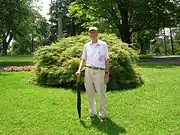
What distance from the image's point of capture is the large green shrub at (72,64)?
12877 millimetres

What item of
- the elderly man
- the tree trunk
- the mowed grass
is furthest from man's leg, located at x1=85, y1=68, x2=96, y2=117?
the tree trunk

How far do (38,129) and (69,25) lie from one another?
7352cm

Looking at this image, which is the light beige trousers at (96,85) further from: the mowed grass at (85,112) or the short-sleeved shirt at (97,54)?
the mowed grass at (85,112)

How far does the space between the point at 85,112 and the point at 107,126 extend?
1.30 metres

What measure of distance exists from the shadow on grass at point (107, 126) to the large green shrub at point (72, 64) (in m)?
3.90

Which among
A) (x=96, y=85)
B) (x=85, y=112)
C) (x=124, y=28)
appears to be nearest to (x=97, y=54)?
(x=96, y=85)

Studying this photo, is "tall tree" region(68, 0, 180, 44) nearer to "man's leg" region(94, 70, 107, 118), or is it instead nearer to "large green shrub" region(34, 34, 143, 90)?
"large green shrub" region(34, 34, 143, 90)

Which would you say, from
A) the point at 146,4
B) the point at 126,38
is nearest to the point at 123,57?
the point at 146,4

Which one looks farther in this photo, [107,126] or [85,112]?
[85,112]

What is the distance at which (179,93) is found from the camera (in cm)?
1160

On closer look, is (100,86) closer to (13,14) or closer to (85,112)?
(85,112)

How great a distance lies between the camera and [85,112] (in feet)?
31.4

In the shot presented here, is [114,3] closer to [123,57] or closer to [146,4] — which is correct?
[146,4]

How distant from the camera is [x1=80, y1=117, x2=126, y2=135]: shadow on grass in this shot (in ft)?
26.2
